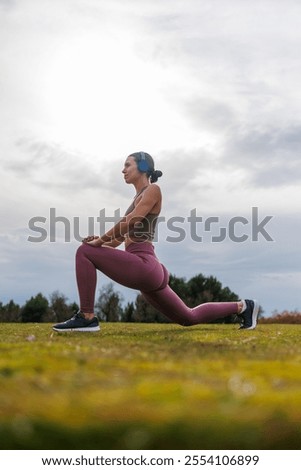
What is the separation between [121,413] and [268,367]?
216 centimetres

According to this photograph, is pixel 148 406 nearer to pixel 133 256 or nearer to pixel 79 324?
pixel 133 256

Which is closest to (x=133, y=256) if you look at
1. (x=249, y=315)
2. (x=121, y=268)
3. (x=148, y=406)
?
(x=121, y=268)

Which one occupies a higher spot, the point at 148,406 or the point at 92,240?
the point at 92,240

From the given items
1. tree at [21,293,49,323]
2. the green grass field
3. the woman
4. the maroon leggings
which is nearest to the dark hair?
the woman

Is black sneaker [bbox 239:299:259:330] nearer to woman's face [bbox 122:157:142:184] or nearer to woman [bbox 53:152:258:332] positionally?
woman [bbox 53:152:258:332]

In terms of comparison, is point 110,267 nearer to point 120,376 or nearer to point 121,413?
point 120,376

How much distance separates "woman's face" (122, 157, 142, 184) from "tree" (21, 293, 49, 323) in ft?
51.3

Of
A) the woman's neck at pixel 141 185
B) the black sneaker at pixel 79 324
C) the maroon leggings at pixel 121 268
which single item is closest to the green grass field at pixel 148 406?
the maroon leggings at pixel 121 268

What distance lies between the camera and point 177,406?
3.34m

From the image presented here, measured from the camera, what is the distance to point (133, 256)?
9.73 meters

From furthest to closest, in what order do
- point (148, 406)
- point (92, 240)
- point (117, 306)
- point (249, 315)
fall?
point (117, 306) < point (249, 315) < point (92, 240) < point (148, 406)

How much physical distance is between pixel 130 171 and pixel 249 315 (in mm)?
3825

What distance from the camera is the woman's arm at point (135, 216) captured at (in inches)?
381

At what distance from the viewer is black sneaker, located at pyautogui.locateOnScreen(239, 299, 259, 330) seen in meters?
12.0
